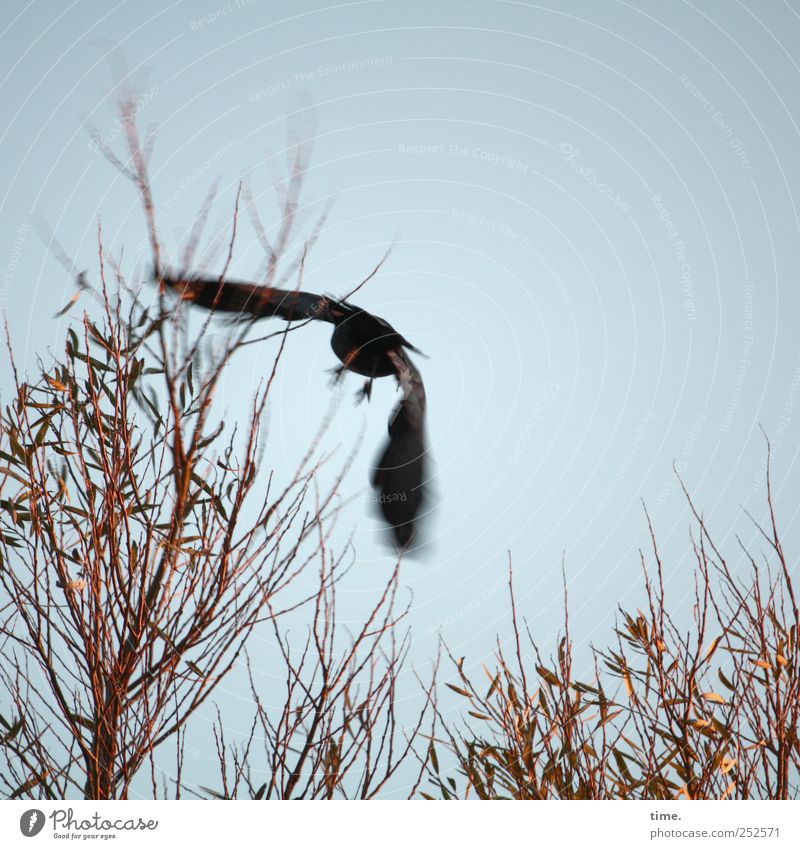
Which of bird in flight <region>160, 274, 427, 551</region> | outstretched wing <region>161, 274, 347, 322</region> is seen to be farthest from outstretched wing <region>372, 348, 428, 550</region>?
outstretched wing <region>161, 274, 347, 322</region>

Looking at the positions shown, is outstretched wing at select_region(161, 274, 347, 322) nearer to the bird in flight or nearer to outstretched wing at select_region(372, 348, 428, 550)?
the bird in flight

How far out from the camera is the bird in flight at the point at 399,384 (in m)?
1.77

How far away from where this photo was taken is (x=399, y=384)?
2004 mm

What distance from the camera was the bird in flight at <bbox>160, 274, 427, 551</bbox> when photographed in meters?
1.77

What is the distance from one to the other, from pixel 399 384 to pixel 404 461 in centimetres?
21

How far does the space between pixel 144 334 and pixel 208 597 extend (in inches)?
20.3
